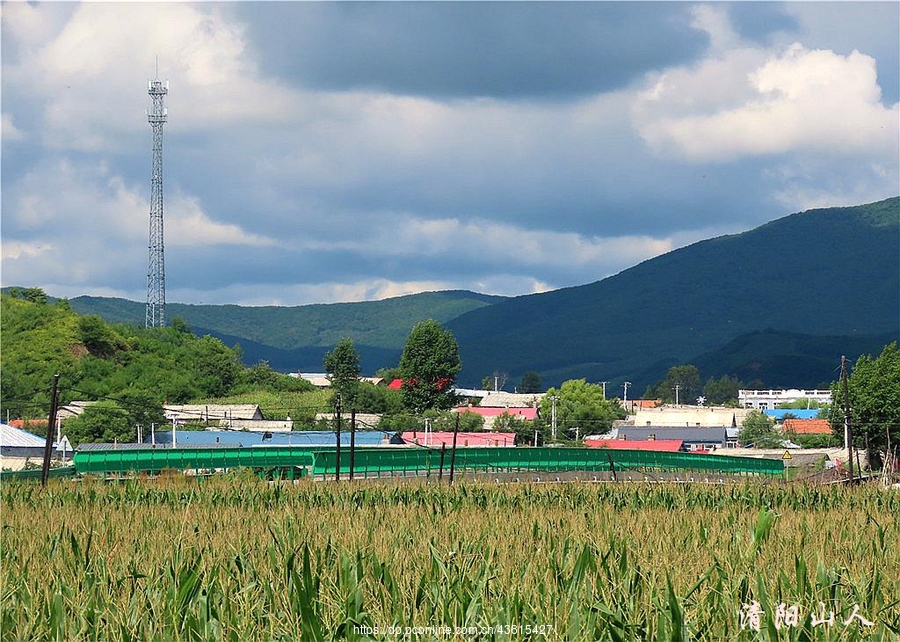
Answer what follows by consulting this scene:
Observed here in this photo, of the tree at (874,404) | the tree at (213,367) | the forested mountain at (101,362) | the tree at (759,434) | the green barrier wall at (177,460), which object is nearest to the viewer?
the green barrier wall at (177,460)

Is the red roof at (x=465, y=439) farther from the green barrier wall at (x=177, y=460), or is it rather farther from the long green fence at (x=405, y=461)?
the green barrier wall at (x=177, y=460)

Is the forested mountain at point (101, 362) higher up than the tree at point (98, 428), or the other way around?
the forested mountain at point (101, 362)

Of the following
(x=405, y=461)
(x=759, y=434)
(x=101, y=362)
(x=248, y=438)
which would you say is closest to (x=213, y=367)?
(x=101, y=362)

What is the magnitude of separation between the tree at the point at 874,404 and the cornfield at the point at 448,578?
75412 mm

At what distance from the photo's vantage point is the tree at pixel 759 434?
408 feet

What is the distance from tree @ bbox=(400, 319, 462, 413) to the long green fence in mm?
86563

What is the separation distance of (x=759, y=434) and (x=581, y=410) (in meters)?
23.1

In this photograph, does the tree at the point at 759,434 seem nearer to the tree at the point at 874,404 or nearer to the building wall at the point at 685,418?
the building wall at the point at 685,418

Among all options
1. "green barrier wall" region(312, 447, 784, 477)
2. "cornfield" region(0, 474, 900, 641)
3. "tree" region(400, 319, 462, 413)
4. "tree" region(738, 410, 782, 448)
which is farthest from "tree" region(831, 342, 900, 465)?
"cornfield" region(0, 474, 900, 641)

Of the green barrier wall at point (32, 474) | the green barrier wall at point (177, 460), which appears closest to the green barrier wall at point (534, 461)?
the green barrier wall at point (177, 460)

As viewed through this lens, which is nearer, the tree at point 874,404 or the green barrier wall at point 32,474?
the green barrier wall at point 32,474

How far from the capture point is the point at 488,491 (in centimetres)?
3403

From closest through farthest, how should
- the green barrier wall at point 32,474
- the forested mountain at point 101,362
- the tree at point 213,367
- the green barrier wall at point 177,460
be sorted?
the green barrier wall at point 32,474 < the green barrier wall at point 177,460 < the forested mountain at point 101,362 < the tree at point 213,367

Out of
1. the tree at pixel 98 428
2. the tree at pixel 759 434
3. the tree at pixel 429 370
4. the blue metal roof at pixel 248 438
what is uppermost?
the tree at pixel 429 370
